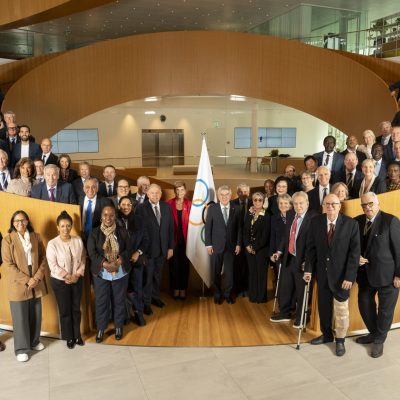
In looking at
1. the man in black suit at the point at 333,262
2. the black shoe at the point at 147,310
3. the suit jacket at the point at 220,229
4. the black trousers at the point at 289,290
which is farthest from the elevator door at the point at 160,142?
the man in black suit at the point at 333,262

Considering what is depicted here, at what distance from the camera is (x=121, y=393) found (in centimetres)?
377

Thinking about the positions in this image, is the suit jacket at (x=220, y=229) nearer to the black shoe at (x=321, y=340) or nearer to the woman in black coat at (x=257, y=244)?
the woman in black coat at (x=257, y=244)

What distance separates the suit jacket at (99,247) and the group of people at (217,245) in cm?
1

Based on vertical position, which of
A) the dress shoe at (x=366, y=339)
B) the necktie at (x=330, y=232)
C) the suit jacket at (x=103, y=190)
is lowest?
the dress shoe at (x=366, y=339)

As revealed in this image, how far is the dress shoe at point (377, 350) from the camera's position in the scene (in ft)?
14.3

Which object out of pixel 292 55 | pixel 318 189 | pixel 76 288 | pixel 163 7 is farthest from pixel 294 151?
pixel 76 288

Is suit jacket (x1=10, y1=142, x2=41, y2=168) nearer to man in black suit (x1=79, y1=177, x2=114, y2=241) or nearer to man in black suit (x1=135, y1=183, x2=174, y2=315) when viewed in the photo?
man in black suit (x1=79, y1=177, x2=114, y2=241)

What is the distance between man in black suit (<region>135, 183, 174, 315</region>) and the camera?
17.5ft

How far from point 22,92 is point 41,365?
27.2ft

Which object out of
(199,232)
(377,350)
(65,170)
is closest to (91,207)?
(65,170)

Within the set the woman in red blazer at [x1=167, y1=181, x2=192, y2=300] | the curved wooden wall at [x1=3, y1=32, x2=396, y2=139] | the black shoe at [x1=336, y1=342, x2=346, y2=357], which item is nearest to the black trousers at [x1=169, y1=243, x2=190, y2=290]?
the woman in red blazer at [x1=167, y1=181, x2=192, y2=300]

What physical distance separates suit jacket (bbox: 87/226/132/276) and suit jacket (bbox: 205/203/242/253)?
4.37 feet

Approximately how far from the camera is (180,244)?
19.4ft

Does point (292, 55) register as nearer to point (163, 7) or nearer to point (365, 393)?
point (163, 7)
